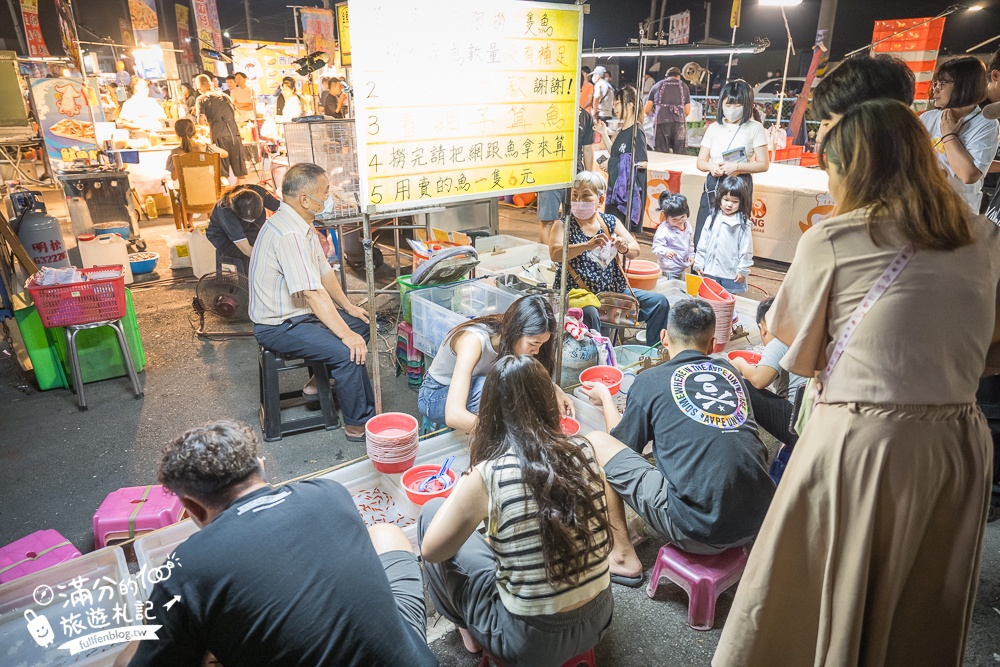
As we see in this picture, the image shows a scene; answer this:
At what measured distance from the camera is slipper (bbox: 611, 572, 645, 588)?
2.91 metres

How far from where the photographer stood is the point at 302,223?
13.5 ft

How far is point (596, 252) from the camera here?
5.09 meters

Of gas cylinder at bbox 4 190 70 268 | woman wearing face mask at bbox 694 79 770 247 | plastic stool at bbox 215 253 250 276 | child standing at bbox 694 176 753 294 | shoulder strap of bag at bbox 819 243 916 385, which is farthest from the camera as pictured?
gas cylinder at bbox 4 190 70 268

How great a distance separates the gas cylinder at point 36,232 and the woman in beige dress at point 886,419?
7302 mm

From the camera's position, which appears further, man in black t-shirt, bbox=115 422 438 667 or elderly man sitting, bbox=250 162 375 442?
elderly man sitting, bbox=250 162 375 442

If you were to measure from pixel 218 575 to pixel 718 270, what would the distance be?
4839 mm

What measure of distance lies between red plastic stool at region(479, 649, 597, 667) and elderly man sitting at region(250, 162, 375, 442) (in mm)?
2259

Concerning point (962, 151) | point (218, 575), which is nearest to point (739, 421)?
point (218, 575)

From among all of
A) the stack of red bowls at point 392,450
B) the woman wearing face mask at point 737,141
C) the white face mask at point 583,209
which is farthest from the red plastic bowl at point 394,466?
the woman wearing face mask at point 737,141

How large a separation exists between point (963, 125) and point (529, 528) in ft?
14.6

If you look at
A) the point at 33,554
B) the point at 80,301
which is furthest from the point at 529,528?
the point at 80,301

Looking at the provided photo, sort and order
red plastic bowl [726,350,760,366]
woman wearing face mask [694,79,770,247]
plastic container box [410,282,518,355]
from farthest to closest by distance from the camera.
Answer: woman wearing face mask [694,79,770,247] → plastic container box [410,282,518,355] → red plastic bowl [726,350,760,366]

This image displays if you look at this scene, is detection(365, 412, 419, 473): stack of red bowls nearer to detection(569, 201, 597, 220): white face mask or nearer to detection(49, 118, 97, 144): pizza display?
detection(569, 201, 597, 220): white face mask

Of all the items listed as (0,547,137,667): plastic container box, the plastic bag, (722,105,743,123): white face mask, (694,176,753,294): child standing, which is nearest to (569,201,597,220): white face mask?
(694,176,753,294): child standing
